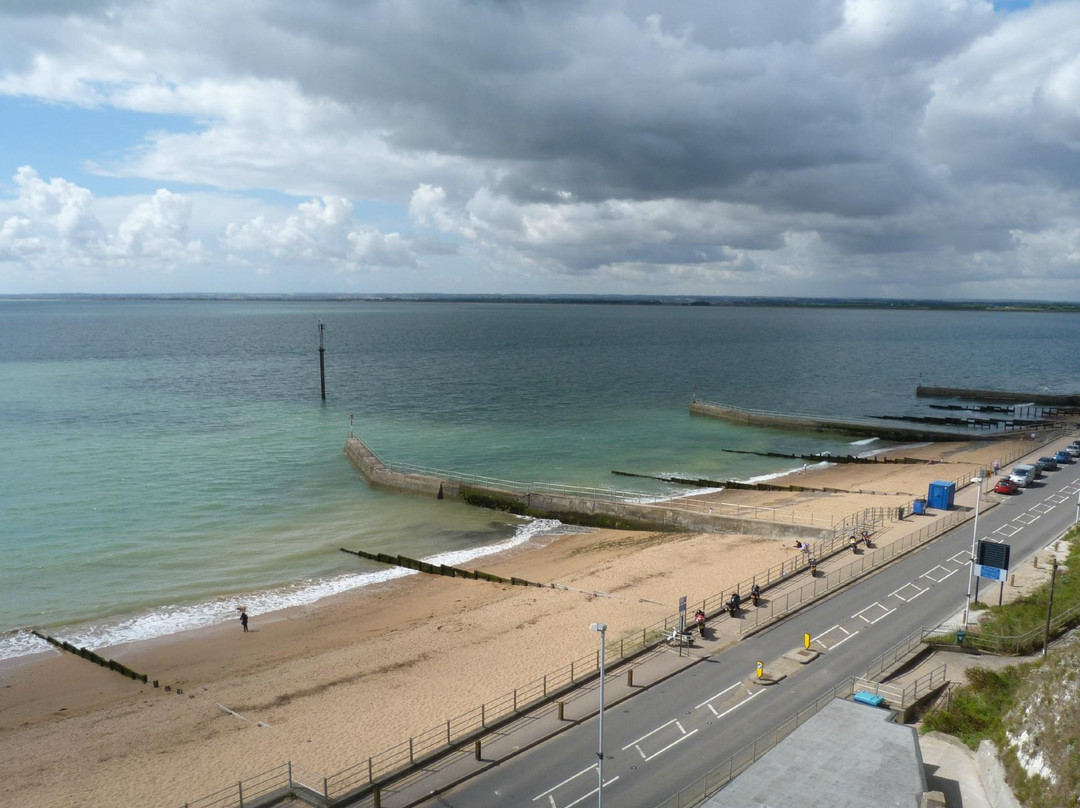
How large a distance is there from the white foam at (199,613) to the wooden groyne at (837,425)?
4952 centimetres


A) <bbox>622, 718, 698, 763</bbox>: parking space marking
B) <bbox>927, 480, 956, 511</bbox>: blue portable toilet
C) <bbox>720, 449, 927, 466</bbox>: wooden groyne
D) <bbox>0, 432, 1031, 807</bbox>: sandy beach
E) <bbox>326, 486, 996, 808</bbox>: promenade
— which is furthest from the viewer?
<bbox>720, 449, 927, 466</bbox>: wooden groyne

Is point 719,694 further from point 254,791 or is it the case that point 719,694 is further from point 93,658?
point 93,658

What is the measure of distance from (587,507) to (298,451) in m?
30.7

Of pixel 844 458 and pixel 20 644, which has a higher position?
pixel 844 458

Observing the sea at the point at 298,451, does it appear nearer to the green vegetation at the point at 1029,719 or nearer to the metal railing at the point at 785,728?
the metal railing at the point at 785,728

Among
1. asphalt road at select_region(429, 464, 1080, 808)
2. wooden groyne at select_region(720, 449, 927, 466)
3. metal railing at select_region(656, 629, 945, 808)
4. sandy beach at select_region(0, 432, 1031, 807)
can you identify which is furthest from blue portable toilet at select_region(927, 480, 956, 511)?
wooden groyne at select_region(720, 449, 927, 466)

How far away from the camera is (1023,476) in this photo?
4612 centimetres

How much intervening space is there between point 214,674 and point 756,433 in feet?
202

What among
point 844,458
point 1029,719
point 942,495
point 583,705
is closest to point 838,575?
point 942,495

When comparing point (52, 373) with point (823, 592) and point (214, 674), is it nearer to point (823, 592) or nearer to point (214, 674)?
point (214, 674)

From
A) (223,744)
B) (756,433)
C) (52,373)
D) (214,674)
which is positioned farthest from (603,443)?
(52,373)

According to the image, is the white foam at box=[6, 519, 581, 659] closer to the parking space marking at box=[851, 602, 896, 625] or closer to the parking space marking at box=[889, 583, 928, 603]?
the parking space marking at box=[851, 602, 896, 625]

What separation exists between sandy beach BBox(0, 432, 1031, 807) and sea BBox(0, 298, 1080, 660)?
2.92 meters

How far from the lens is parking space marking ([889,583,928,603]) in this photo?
28.5 metres
